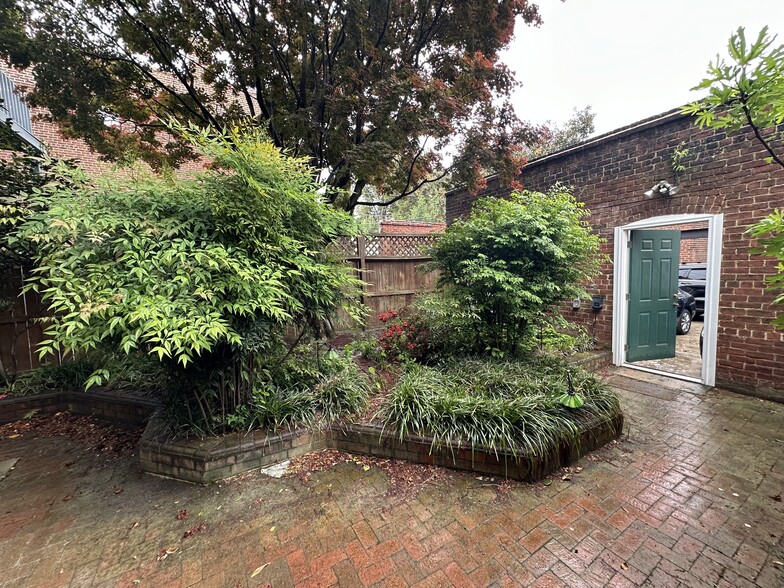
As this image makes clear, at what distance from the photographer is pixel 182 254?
6.70 feet

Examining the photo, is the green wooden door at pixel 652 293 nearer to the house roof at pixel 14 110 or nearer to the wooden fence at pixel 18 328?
the wooden fence at pixel 18 328

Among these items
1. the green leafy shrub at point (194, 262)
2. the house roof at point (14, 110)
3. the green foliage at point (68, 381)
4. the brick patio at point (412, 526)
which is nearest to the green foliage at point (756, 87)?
the brick patio at point (412, 526)

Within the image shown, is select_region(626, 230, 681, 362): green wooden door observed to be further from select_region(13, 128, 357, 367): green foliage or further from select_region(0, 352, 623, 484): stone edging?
select_region(13, 128, 357, 367): green foliage

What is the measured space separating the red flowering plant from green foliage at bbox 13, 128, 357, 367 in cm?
199

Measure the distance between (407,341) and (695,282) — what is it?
8.32 metres

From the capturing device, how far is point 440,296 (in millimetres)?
4500

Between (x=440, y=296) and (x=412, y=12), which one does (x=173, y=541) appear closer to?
(x=440, y=296)

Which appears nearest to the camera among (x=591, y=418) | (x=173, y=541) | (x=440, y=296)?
(x=173, y=541)

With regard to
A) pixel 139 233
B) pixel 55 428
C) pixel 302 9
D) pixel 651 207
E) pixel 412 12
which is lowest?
pixel 55 428

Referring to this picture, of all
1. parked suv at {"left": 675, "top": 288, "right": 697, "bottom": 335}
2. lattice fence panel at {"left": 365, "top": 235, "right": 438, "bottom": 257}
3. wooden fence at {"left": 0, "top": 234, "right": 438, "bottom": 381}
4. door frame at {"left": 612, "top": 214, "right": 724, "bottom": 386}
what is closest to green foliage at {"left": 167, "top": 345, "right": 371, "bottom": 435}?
wooden fence at {"left": 0, "top": 234, "right": 438, "bottom": 381}

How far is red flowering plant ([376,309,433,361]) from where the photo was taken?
4.31m

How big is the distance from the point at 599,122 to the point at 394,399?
17294 mm

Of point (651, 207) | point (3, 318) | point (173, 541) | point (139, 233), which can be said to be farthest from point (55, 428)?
point (651, 207)

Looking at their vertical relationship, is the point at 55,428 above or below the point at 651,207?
below
